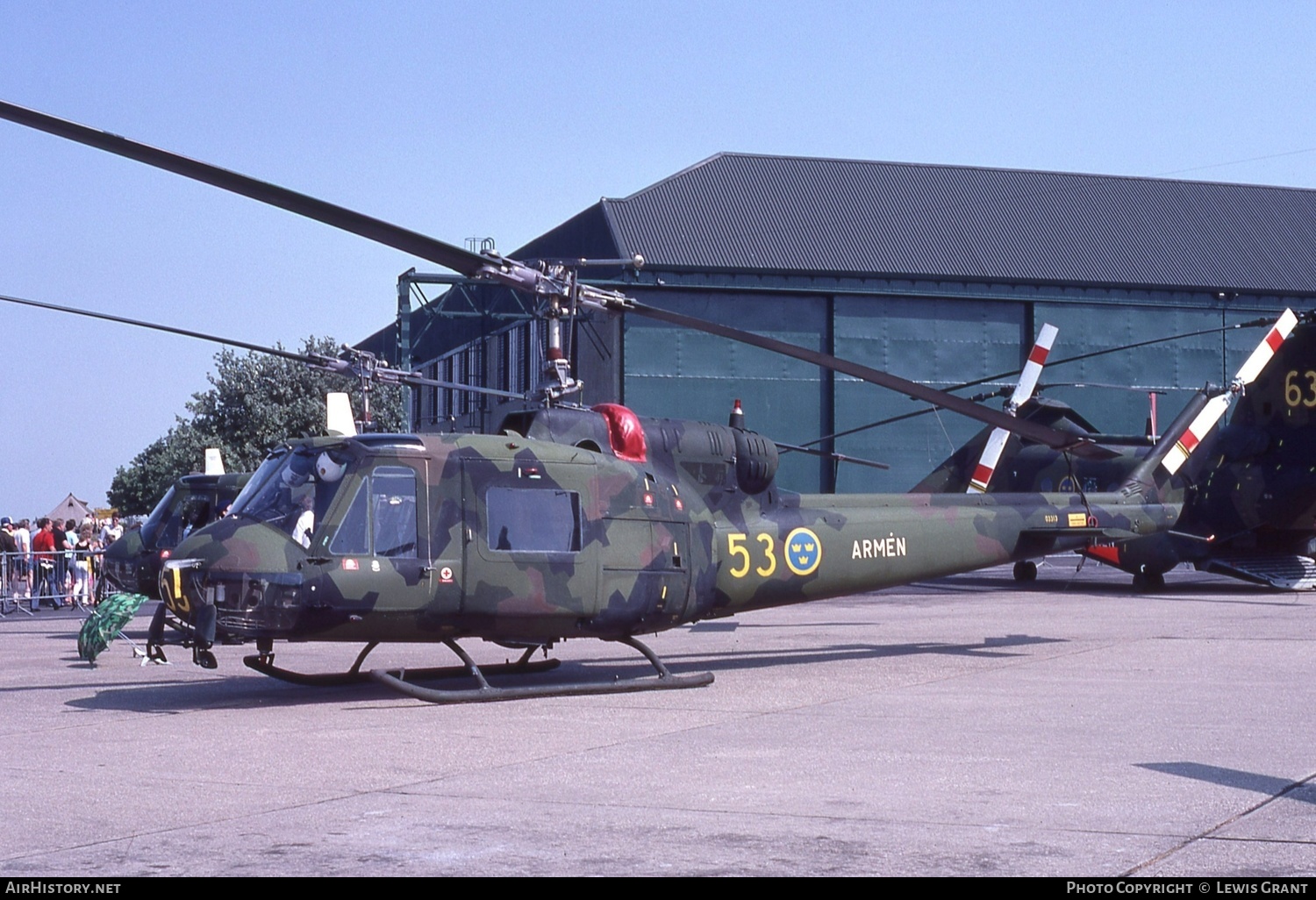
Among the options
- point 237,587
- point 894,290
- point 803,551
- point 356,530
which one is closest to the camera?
point 237,587

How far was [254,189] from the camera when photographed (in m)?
8.88

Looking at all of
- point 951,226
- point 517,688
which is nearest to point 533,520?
point 517,688

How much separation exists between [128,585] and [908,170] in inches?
1600

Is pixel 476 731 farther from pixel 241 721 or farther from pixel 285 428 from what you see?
pixel 285 428

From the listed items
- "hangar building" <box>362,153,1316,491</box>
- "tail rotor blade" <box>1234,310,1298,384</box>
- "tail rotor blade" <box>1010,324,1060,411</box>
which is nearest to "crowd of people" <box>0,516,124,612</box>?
"hangar building" <box>362,153,1316,491</box>

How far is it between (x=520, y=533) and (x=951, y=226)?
41868 millimetres

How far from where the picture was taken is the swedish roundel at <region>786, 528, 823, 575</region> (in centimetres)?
1349

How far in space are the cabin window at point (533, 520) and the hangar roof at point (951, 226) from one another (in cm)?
→ 3446

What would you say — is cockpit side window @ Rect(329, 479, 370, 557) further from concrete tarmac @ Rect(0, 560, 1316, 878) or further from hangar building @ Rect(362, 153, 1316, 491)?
Answer: hangar building @ Rect(362, 153, 1316, 491)

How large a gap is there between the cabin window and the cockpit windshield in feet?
4.14

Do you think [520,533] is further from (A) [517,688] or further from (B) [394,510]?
(A) [517,688]

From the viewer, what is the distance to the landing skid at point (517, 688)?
11102mm

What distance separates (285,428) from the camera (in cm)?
5116
